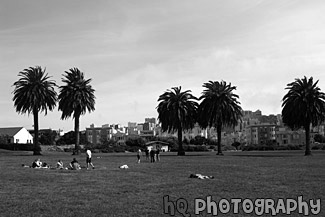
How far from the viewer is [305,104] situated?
199 ft

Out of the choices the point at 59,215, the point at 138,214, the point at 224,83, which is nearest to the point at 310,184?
the point at 138,214

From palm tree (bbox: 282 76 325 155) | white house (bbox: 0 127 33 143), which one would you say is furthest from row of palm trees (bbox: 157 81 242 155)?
white house (bbox: 0 127 33 143)

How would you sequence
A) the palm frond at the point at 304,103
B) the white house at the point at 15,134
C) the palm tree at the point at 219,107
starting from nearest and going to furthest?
the palm frond at the point at 304,103 → the palm tree at the point at 219,107 → the white house at the point at 15,134

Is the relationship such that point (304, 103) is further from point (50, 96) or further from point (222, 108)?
point (50, 96)

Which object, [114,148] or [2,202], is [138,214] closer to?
[2,202]

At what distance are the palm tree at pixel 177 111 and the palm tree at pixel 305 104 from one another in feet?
49.7

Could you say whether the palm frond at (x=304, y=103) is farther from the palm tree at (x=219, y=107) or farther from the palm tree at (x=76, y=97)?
the palm tree at (x=76, y=97)

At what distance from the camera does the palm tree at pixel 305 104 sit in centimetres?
6091

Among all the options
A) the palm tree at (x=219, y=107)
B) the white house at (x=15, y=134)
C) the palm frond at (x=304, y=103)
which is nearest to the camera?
the palm frond at (x=304, y=103)

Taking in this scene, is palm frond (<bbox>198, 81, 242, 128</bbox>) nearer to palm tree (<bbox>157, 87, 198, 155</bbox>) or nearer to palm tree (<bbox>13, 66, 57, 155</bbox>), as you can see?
palm tree (<bbox>157, 87, 198, 155</bbox>)

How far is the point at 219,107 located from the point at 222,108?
832 millimetres

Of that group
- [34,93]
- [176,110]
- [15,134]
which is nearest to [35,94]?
[34,93]

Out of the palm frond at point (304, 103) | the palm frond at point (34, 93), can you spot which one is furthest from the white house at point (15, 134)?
the palm frond at point (304, 103)

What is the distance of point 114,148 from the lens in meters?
101
